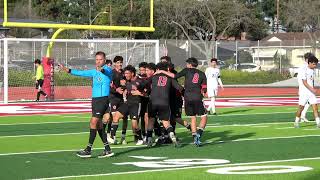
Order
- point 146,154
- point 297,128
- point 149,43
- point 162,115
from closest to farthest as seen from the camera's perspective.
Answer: point 146,154 → point 162,115 → point 297,128 → point 149,43

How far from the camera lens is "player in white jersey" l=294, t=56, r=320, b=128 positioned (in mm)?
17938

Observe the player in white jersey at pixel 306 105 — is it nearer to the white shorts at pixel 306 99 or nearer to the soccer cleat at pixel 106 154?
the white shorts at pixel 306 99

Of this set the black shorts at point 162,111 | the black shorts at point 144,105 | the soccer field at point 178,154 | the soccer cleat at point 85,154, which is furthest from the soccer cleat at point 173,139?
the soccer cleat at point 85,154

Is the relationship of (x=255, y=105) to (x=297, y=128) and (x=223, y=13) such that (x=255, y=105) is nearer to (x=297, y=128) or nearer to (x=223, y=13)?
(x=297, y=128)

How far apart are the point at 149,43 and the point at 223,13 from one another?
4229 cm

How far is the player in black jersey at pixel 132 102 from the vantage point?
47.9 ft

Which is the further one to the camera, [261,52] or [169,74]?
[261,52]

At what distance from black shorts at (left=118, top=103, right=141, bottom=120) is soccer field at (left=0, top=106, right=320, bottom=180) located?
1.95 feet

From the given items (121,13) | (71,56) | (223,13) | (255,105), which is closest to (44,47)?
(71,56)

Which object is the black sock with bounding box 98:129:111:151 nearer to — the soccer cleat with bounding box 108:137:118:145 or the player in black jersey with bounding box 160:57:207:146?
the soccer cleat with bounding box 108:137:118:145

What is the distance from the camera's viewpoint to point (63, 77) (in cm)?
3167

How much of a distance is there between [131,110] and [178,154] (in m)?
2.21

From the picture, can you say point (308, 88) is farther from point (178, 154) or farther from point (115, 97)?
point (178, 154)

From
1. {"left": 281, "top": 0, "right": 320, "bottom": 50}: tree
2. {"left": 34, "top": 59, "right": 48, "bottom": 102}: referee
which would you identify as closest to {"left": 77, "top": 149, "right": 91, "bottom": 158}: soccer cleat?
{"left": 34, "top": 59, "right": 48, "bottom": 102}: referee
